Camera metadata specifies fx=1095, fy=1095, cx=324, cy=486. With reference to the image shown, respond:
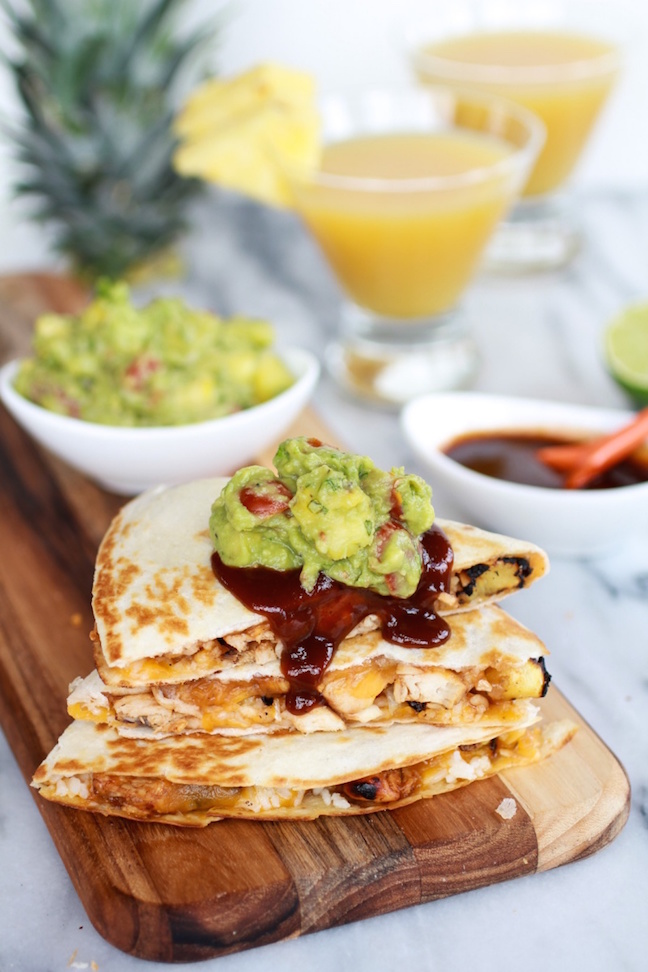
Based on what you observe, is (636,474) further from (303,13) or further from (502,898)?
(303,13)

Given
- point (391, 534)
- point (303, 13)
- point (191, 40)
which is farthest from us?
point (303, 13)

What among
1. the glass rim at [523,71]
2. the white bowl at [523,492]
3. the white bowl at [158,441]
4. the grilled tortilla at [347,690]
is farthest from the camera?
the glass rim at [523,71]

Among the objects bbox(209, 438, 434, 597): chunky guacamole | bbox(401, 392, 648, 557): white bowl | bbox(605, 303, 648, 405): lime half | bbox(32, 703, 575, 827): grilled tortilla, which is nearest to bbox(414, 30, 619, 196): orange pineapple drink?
bbox(605, 303, 648, 405): lime half

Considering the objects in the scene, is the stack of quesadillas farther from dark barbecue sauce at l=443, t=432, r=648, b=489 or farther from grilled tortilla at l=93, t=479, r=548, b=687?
dark barbecue sauce at l=443, t=432, r=648, b=489

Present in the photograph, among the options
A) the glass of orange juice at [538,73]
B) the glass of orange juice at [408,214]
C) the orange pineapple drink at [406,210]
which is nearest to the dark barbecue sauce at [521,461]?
the glass of orange juice at [408,214]

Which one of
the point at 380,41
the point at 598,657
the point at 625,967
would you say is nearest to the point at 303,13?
the point at 380,41

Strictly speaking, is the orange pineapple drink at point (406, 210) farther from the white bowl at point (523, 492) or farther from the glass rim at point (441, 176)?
the white bowl at point (523, 492)

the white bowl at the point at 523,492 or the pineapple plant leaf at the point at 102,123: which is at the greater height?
the pineapple plant leaf at the point at 102,123
